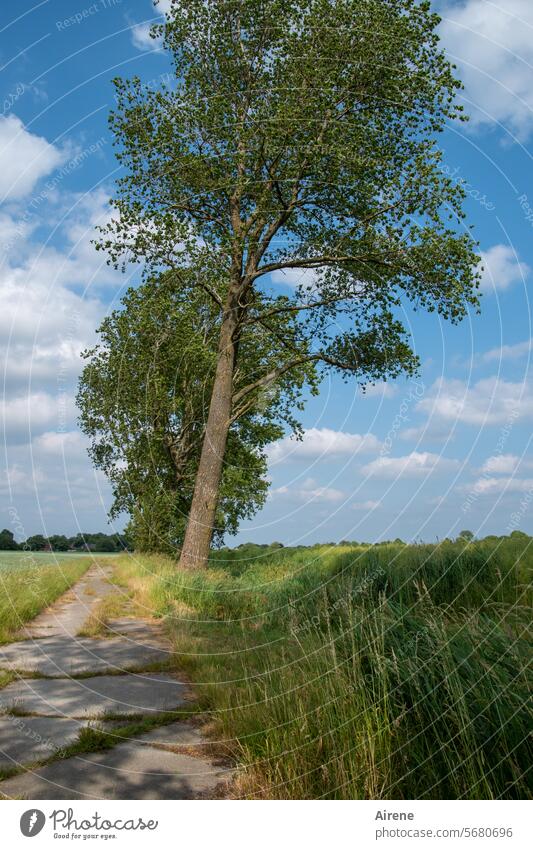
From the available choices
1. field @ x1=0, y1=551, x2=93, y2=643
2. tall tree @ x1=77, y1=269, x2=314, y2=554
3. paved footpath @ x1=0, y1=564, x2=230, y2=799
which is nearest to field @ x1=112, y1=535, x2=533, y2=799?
paved footpath @ x1=0, y1=564, x2=230, y2=799

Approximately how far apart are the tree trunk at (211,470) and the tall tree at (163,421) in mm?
4667

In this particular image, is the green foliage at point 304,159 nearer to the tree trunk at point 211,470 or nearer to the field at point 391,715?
the tree trunk at point 211,470

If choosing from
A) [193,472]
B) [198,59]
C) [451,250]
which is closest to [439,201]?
[451,250]

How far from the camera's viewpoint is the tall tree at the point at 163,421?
84.9 feet

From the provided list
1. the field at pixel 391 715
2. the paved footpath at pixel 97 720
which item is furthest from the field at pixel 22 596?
the field at pixel 391 715

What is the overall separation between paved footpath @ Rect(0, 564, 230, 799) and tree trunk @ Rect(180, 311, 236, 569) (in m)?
7.26

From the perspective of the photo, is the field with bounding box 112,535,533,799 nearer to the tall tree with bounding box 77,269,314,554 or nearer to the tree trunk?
the tree trunk

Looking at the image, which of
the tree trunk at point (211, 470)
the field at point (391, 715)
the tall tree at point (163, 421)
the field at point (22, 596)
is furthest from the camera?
the tall tree at point (163, 421)

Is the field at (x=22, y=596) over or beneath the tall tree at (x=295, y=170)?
beneath

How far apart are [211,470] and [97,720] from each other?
484 inches

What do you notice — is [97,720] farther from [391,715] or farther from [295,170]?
[295,170]

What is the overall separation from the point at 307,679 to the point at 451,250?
1321cm

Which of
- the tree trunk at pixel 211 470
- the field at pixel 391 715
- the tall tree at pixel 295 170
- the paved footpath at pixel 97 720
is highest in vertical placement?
the tall tree at pixel 295 170

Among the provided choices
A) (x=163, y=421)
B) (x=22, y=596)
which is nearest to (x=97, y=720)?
(x=22, y=596)
